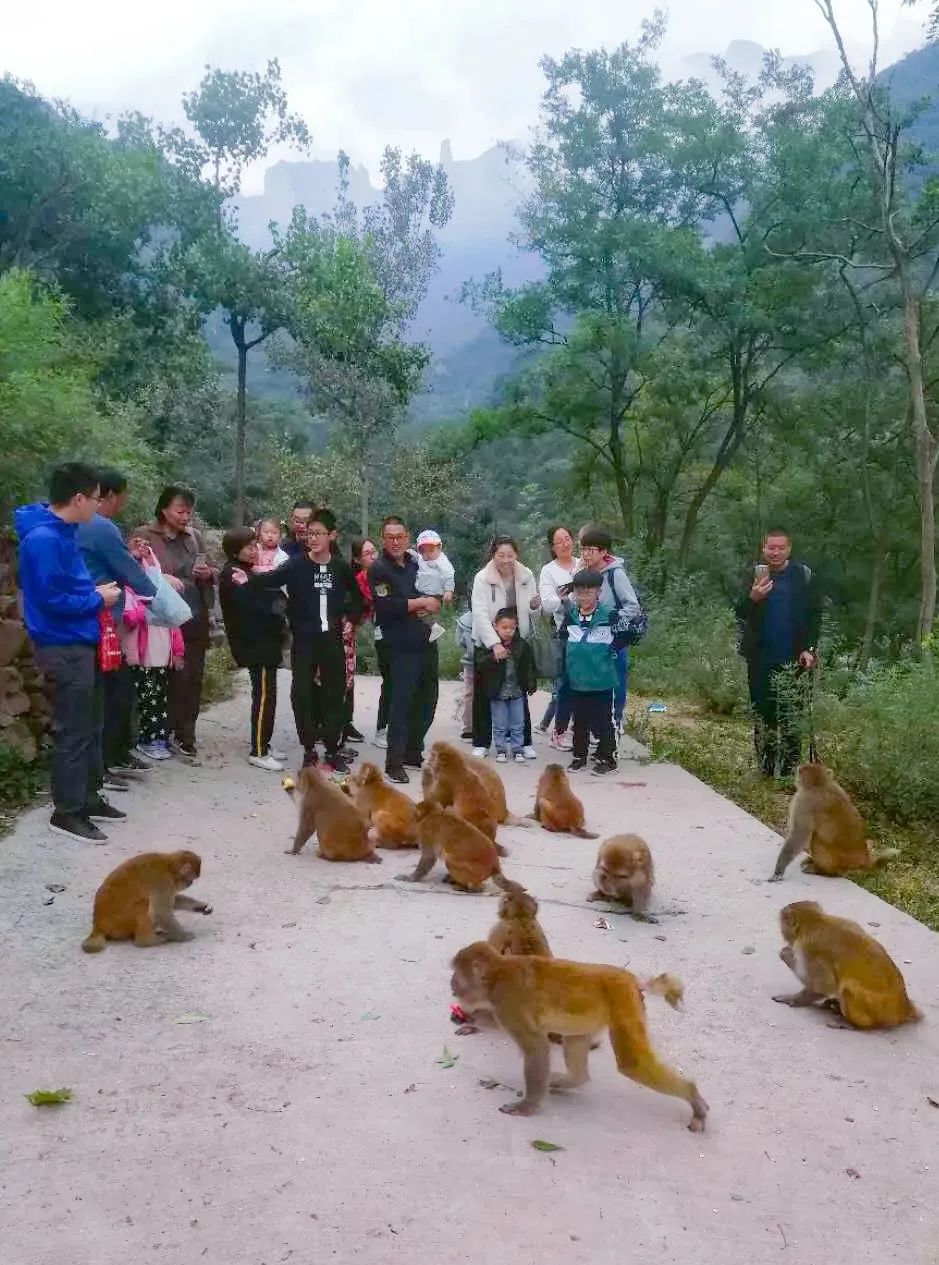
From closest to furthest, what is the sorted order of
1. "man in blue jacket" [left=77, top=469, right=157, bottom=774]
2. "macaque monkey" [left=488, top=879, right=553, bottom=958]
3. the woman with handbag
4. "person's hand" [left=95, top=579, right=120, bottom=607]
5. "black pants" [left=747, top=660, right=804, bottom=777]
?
"macaque monkey" [left=488, top=879, right=553, bottom=958]
"person's hand" [left=95, top=579, right=120, bottom=607]
"man in blue jacket" [left=77, top=469, right=157, bottom=774]
"black pants" [left=747, top=660, right=804, bottom=777]
the woman with handbag

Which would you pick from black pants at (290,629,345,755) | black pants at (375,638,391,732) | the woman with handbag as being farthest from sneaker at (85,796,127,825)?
the woman with handbag

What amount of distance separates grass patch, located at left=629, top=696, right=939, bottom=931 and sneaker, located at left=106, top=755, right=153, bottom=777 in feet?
15.4

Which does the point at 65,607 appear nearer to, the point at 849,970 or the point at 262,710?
the point at 262,710

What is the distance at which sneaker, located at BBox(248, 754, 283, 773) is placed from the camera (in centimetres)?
910

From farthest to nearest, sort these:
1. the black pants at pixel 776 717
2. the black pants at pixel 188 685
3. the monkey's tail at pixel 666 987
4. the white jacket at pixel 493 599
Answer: the white jacket at pixel 493 599 < the black pants at pixel 776 717 < the black pants at pixel 188 685 < the monkey's tail at pixel 666 987

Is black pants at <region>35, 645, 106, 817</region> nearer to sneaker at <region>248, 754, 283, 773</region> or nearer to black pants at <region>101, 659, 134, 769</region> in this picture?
black pants at <region>101, 659, 134, 769</region>

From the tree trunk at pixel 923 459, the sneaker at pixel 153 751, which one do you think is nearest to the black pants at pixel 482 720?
the sneaker at pixel 153 751

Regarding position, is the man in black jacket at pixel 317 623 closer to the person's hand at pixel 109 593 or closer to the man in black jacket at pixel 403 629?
the man in black jacket at pixel 403 629

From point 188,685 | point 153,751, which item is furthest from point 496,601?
point 153,751

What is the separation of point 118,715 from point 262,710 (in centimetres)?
136

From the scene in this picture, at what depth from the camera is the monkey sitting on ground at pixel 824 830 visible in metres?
6.59

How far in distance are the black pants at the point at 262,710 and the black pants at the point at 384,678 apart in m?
0.95

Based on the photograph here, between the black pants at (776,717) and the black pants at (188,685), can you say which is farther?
the black pants at (776,717)

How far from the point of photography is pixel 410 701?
29.7 feet
